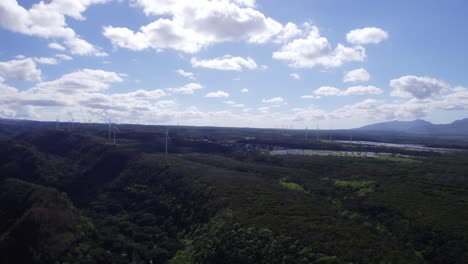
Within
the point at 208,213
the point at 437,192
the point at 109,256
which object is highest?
the point at 437,192

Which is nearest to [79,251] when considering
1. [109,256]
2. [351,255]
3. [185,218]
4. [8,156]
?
[109,256]

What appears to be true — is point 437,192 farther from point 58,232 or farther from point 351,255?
point 58,232

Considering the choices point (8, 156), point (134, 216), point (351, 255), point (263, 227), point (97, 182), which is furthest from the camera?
point (8, 156)

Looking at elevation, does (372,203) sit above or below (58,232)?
above

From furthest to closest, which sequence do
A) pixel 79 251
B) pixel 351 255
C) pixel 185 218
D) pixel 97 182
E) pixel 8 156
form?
1. pixel 8 156
2. pixel 97 182
3. pixel 185 218
4. pixel 79 251
5. pixel 351 255

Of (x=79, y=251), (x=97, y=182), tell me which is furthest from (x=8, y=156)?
(x=79, y=251)

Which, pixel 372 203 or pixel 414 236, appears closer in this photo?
pixel 414 236

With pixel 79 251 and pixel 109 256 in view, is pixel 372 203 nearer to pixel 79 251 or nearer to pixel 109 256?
pixel 109 256
